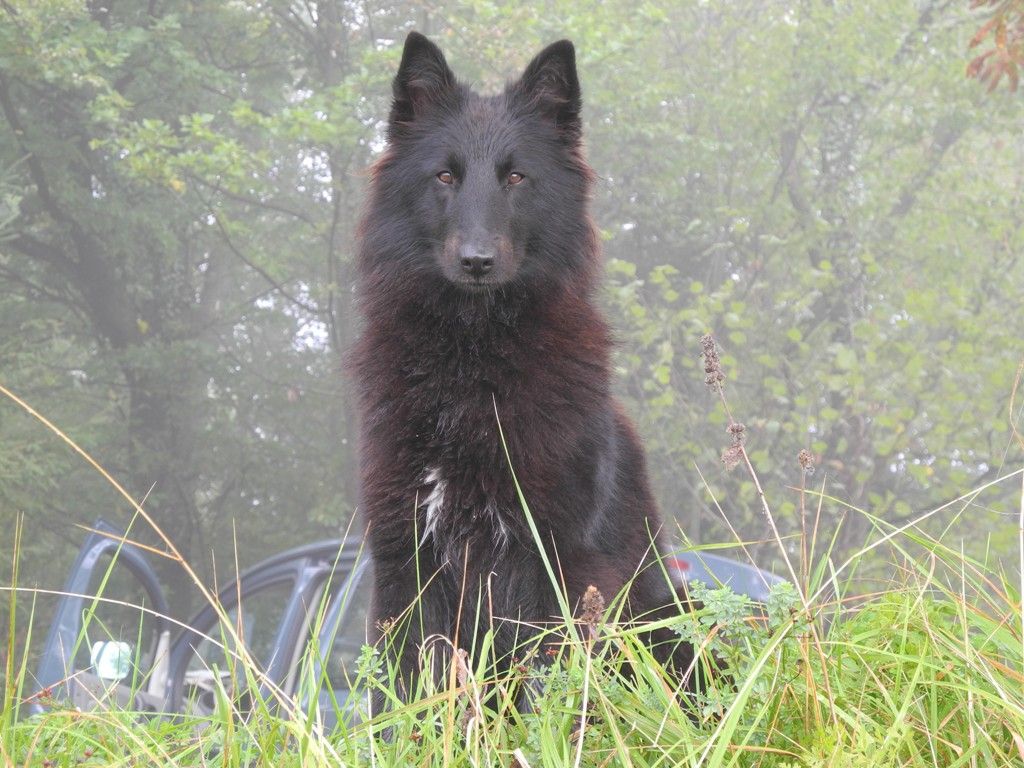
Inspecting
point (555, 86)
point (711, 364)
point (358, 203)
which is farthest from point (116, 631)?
point (711, 364)

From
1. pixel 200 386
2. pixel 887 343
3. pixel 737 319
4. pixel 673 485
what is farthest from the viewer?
pixel 200 386

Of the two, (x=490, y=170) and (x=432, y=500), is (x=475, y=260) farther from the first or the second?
(x=432, y=500)

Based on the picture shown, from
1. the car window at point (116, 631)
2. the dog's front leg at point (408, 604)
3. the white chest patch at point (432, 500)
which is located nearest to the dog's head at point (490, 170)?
the white chest patch at point (432, 500)

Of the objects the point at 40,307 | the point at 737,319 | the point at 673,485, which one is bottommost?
the point at 673,485

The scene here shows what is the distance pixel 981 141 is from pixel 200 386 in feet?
36.6

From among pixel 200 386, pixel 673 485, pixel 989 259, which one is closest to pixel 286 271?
pixel 200 386

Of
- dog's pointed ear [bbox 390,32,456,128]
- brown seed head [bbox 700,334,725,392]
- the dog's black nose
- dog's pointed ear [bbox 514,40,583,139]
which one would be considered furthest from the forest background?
brown seed head [bbox 700,334,725,392]

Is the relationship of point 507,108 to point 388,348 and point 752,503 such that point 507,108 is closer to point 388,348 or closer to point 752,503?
point 388,348

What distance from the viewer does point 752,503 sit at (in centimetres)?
1235

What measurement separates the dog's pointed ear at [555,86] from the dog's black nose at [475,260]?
0.65 meters

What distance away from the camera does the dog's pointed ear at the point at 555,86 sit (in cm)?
343

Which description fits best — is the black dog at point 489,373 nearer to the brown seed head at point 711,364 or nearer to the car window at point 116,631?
the car window at point 116,631

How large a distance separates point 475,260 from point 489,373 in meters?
0.33

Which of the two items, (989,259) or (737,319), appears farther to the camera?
(989,259)
